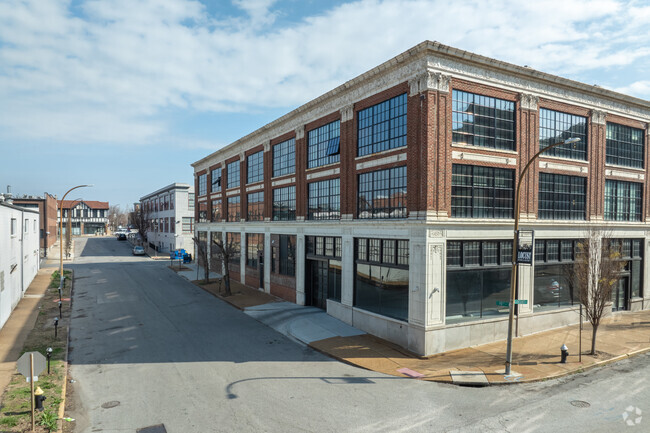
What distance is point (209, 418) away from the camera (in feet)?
40.9

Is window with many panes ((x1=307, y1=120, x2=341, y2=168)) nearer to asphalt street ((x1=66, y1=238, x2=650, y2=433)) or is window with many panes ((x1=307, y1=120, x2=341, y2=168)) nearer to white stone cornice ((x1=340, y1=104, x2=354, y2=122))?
white stone cornice ((x1=340, y1=104, x2=354, y2=122))

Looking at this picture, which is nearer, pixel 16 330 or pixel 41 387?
pixel 41 387

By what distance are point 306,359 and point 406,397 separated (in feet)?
18.5

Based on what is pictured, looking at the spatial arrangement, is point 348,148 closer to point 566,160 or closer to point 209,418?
point 566,160

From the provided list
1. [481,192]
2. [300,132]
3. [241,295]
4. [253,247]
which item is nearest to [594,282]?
[481,192]

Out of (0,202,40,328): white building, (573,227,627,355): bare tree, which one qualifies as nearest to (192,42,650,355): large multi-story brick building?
(573,227,627,355): bare tree

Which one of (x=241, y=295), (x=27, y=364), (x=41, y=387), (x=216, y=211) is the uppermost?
(x=216, y=211)

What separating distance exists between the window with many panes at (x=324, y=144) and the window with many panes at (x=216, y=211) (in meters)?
20.2

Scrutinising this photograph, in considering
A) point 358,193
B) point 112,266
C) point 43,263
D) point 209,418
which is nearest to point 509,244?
point 358,193

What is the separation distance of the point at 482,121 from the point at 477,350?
11520 mm

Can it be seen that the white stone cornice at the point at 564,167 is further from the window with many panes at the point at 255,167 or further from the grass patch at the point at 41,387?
the grass patch at the point at 41,387

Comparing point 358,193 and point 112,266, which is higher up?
point 358,193

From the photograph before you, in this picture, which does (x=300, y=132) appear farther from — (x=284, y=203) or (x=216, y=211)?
(x=216, y=211)

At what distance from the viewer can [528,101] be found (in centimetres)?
2173
